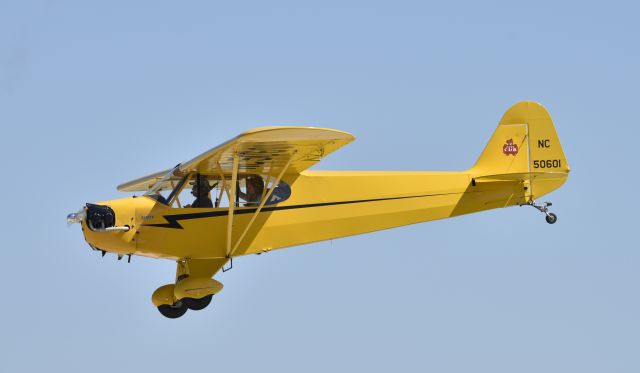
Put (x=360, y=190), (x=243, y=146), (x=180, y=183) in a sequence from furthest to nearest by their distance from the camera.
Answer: (x=360, y=190)
(x=180, y=183)
(x=243, y=146)

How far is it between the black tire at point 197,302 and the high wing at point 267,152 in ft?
6.08

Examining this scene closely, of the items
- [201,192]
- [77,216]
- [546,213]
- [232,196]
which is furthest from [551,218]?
[77,216]

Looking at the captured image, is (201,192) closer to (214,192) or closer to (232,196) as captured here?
(214,192)

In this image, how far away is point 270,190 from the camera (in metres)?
16.5

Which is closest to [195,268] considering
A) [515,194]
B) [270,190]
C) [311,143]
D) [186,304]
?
[186,304]

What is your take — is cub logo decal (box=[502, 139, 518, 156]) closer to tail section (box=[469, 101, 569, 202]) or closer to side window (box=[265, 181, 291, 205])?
tail section (box=[469, 101, 569, 202])

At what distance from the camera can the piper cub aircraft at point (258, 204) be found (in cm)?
1588

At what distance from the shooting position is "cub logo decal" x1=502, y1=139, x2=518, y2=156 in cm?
1948

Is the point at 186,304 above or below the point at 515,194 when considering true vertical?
below

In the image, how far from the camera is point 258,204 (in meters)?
16.6

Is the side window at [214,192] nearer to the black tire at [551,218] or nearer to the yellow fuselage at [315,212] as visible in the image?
the yellow fuselage at [315,212]

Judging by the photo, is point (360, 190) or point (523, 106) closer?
point (360, 190)

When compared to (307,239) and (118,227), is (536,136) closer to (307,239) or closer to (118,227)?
(307,239)

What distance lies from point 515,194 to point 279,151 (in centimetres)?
521
